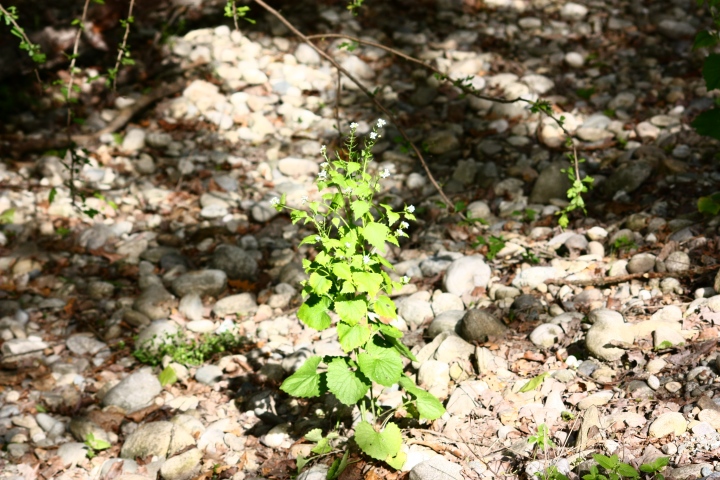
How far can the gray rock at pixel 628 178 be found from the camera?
4.43 meters

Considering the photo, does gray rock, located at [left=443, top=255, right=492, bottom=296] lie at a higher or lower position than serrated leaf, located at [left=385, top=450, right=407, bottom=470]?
lower

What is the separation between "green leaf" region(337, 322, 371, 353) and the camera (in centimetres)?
256

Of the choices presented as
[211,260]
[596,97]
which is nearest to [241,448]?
[211,260]

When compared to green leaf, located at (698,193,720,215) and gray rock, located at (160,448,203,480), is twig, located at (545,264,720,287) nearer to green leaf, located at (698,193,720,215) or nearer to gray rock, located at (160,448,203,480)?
green leaf, located at (698,193,720,215)

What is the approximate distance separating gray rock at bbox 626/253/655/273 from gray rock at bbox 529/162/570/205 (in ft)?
3.68

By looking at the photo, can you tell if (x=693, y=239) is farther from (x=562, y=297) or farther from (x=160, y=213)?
(x=160, y=213)

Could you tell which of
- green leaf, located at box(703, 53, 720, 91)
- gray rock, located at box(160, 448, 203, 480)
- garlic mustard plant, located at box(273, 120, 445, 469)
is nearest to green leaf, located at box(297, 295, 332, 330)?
garlic mustard plant, located at box(273, 120, 445, 469)

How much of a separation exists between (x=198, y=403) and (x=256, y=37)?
432 cm

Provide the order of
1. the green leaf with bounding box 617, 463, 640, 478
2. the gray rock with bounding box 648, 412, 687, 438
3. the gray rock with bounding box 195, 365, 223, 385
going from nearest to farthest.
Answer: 1. the green leaf with bounding box 617, 463, 640, 478
2. the gray rock with bounding box 648, 412, 687, 438
3. the gray rock with bounding box 195, 365, 223, 385

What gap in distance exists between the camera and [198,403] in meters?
3.53

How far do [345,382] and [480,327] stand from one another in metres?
1.06

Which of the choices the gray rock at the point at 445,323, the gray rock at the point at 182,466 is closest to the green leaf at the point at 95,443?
the gray rock at the point at 182,466

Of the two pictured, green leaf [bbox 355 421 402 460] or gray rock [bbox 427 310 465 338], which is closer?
green leaf [bbox 355 421 402 460]

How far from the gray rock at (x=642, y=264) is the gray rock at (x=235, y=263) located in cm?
238
